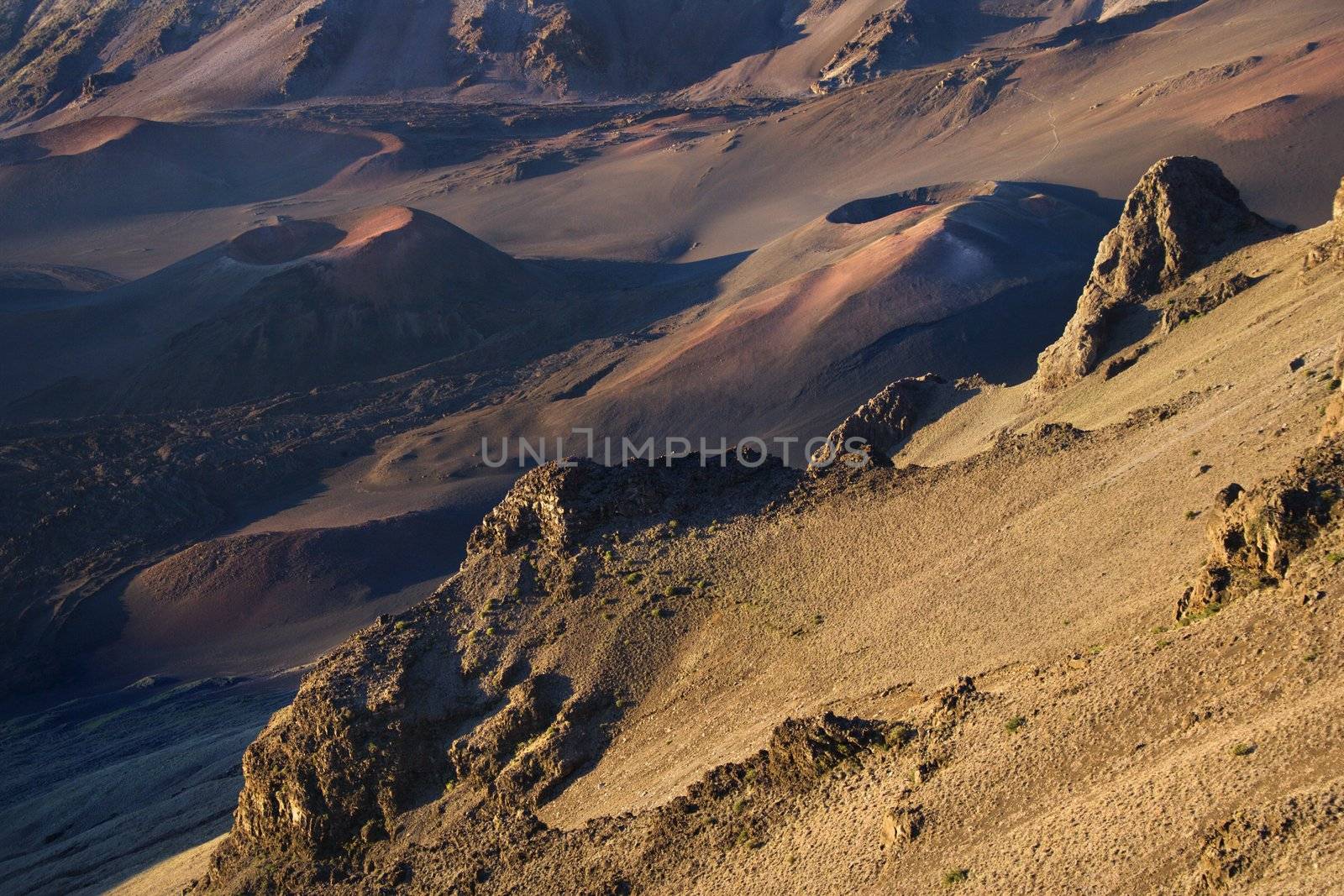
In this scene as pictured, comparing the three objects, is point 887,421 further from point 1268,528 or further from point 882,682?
point 1268,528

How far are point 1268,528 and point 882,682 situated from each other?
243 inches

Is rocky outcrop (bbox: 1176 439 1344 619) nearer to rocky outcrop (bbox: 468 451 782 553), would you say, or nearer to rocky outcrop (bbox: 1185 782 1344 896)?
rocky outcrop (bbox: 1185 782 1344 896)

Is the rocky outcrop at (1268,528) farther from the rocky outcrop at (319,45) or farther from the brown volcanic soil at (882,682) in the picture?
the rocky outcrop at (319,45)

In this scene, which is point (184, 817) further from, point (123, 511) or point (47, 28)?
point (47, 28)

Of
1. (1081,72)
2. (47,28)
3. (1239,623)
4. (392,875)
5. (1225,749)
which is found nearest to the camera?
(1225,749)

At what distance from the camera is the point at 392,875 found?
21.8 m

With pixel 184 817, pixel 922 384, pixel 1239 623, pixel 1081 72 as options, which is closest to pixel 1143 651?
pixel 1239 623

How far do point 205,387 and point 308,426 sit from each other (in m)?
9.96

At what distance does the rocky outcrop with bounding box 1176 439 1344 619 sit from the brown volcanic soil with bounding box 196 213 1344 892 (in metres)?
0.11

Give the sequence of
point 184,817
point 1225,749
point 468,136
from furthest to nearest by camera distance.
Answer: point 468,136, point 184,817, point 1225,749

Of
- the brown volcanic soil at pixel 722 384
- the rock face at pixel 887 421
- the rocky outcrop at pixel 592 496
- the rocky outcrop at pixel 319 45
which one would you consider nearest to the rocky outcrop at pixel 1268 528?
the brown volcanic soil at pixel 722 384

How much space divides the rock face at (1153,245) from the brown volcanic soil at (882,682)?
131 cm

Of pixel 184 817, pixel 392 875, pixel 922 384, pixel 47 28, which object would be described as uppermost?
pixel 47 28

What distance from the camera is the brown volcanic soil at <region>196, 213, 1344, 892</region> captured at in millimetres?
13672
